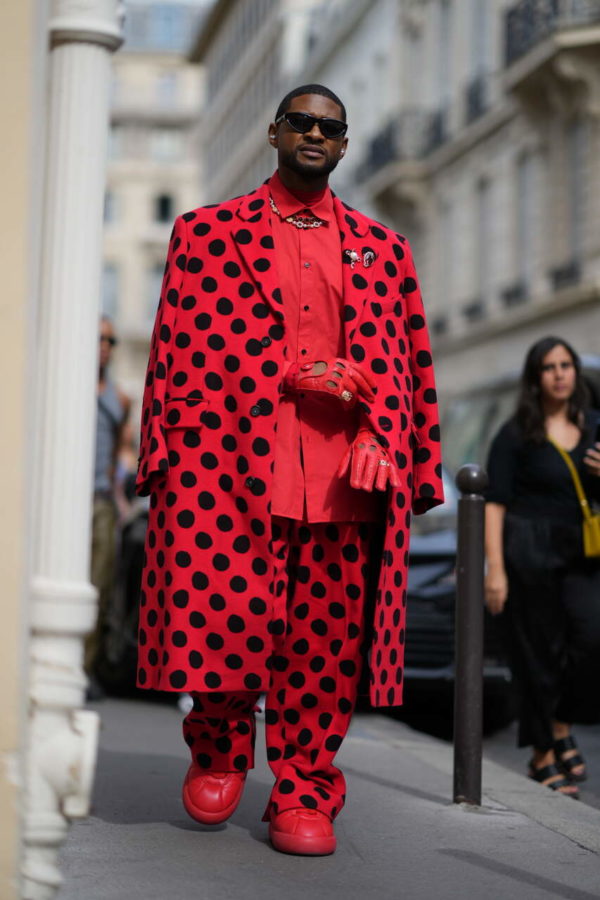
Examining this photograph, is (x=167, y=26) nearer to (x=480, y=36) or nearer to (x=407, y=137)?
(x=407, y=137)

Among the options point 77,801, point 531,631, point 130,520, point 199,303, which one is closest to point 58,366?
point 77,801

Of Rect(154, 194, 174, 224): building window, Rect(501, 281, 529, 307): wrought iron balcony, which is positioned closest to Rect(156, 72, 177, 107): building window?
Rect(154, 194, 174, 224): building window

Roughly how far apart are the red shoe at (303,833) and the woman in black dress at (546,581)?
2154 mm

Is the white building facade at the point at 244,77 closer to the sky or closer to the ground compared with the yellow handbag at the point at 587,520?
closer to the sky

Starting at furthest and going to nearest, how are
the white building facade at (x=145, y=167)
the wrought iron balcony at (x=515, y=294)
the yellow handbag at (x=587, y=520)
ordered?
the white building facade at (x=145, y=167)
the wrought iron balcony at (x=515, y=294)
the yellow handbag at (x=587, y=520)

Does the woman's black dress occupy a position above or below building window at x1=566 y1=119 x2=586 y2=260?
below

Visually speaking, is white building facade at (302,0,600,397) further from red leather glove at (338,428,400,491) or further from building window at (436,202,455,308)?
red leather glove at (338,428,400,491)

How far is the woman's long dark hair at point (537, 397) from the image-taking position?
7121 mm

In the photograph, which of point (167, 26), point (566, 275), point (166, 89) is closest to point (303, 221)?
point (566, 275)

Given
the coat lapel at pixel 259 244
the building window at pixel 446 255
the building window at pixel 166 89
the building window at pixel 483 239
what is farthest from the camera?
the building window at pixel 166 89

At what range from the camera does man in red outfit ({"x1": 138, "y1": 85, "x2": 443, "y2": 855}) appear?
4.74m

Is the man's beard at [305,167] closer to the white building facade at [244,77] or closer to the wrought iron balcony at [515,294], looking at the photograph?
the wrought iron balcony at [515,294]

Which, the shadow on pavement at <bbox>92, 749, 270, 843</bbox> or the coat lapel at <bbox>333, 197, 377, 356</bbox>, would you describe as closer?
the coat lapel at <bbox>333, 197, 377, 356</bbox>

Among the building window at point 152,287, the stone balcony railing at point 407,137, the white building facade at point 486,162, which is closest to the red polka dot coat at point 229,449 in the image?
the white building facade at point 486,162
